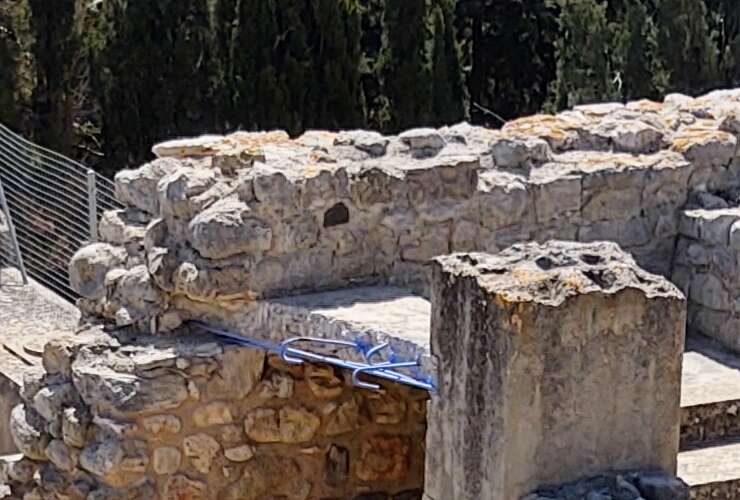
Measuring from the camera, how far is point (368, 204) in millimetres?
6770

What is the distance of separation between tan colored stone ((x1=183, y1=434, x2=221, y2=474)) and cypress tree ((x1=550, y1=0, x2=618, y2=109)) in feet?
31.5

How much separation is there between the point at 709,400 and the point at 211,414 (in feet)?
6.36

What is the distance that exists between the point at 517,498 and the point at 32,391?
2.70 m

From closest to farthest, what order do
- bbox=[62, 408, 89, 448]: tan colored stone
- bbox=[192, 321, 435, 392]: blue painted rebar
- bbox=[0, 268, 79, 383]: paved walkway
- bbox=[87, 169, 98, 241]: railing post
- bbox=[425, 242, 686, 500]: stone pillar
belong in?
1. bbox=[425, 242, 686, 500]: stone pillar
2. bbox=[192, 321, 435, 392]: blue painted rebar
3. bbox=[62, 408, 89, 448]: tan colored stone
4. bbox=[0, 268, 79, 383]: paved walkway
5. bbox=[87, 169, 98, 241]: railing post

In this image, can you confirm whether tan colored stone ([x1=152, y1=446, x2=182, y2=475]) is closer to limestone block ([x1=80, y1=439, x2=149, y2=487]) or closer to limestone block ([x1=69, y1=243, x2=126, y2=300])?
limestone block ([x1=80, y1=439, x2=149, y2=487])

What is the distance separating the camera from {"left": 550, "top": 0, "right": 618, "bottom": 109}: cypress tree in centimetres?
1577

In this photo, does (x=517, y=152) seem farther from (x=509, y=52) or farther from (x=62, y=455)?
(x=509, y=52)

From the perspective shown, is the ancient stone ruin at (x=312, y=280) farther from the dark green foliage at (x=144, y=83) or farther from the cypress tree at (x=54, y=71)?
the cypress tree at (x=54, y=71)

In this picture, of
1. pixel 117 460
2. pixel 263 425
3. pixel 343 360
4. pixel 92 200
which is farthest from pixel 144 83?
pixel 343 360

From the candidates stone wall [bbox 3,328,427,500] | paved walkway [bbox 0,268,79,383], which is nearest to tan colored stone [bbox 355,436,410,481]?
stone wall [bbox 3,328,427,500]

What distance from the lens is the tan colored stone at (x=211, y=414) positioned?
6.60 m

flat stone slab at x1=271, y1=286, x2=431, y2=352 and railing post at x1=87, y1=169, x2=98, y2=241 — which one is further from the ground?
flat stone slab at x1=271, y1=286, x2=431, y2=352

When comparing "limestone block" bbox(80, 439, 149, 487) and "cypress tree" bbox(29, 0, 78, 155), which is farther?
"cypress tree" bbox(29, 0, 78, 155)

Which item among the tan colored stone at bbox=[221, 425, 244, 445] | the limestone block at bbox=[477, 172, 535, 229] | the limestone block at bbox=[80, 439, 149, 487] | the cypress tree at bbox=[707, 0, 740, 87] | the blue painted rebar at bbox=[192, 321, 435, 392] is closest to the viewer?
the blue painted rebar at bbox=[192, 321, 435, 392]
